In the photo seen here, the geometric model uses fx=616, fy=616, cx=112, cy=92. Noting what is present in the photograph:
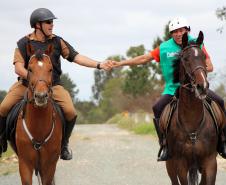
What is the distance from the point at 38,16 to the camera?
9531mm

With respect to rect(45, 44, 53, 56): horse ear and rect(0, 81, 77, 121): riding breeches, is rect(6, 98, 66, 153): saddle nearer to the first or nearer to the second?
rect(0, 81, 77, 121): riding breeches

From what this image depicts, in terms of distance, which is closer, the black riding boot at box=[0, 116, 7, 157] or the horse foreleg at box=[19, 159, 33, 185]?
the horse foreleg at box=[19, 159, 33, 185]

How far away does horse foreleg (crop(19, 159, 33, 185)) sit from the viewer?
8922 mm

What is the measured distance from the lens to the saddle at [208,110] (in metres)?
9.49

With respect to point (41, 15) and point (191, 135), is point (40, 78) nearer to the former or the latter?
point (41, 15)

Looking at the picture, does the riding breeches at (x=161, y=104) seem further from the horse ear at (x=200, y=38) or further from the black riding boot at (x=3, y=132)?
the black riding boot at (x=3, y=132)

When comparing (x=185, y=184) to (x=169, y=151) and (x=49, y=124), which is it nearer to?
(x=169, y=151)

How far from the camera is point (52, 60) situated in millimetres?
9727

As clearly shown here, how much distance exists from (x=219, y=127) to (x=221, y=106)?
1.46 ft

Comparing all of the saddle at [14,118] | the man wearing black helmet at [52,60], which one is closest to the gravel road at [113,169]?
the man wearing black helmet at [52,60]

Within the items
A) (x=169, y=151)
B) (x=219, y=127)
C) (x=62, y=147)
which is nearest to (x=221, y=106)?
(x=219, y=127)

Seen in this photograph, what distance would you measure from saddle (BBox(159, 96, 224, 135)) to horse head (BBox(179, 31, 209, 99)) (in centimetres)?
74

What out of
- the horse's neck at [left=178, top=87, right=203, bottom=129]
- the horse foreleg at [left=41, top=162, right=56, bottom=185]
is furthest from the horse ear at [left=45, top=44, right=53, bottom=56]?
the horse's neck at [left=178, top=87, right=203, bottom=129]

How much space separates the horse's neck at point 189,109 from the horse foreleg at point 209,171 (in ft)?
1.81
